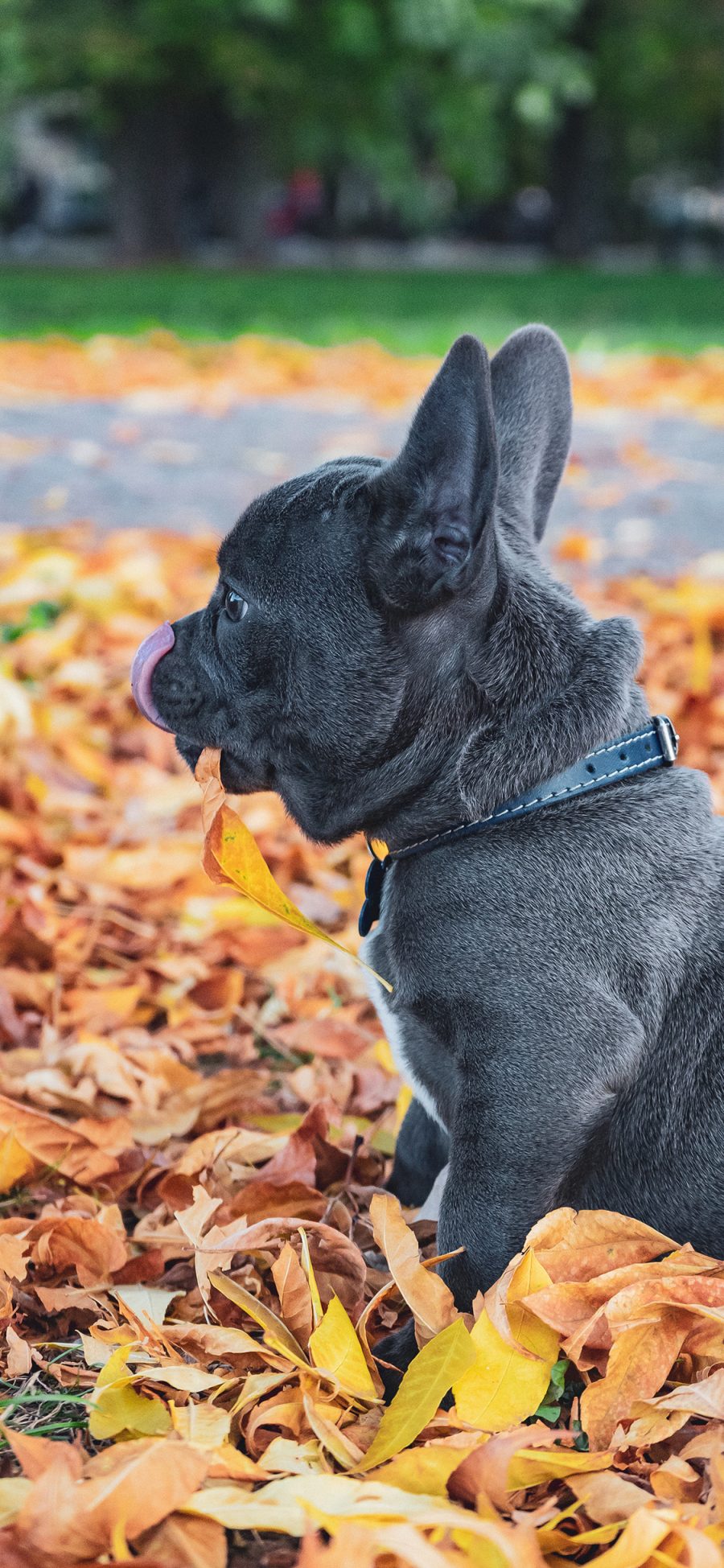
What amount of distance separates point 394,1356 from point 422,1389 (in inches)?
12.0

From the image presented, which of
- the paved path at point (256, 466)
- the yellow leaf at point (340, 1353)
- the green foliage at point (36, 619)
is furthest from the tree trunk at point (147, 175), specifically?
the yellow leaf at point (340, 1353)

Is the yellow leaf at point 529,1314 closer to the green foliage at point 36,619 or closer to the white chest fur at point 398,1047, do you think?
the white chest fur at point 398,1047

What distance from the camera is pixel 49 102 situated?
34.4 m

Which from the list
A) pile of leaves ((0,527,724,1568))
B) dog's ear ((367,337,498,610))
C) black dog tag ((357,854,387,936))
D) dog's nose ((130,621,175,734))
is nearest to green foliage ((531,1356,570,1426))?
pile of leaves ((0,527,724,1568))

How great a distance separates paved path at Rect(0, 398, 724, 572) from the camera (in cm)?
696

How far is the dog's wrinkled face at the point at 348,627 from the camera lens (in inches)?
93.7

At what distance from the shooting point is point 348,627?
8.35 feet

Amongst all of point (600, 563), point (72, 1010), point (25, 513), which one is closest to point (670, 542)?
point (600, 563)

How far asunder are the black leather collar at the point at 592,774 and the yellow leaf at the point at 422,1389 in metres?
0.76

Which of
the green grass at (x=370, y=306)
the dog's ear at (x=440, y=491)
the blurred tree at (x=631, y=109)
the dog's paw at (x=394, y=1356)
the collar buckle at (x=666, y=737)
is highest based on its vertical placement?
the blurred tree at (x=631, y=109)

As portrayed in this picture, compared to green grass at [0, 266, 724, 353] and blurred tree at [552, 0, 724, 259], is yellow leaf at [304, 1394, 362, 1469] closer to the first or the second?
green grass at [0, 266, 724, 353]

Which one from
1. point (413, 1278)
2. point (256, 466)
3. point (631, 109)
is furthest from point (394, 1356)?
point (631, 109)

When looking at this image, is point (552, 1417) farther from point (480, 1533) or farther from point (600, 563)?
point (600, 563)

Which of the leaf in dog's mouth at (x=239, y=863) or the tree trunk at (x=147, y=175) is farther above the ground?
the tree trunk at (x=147, y=175)
